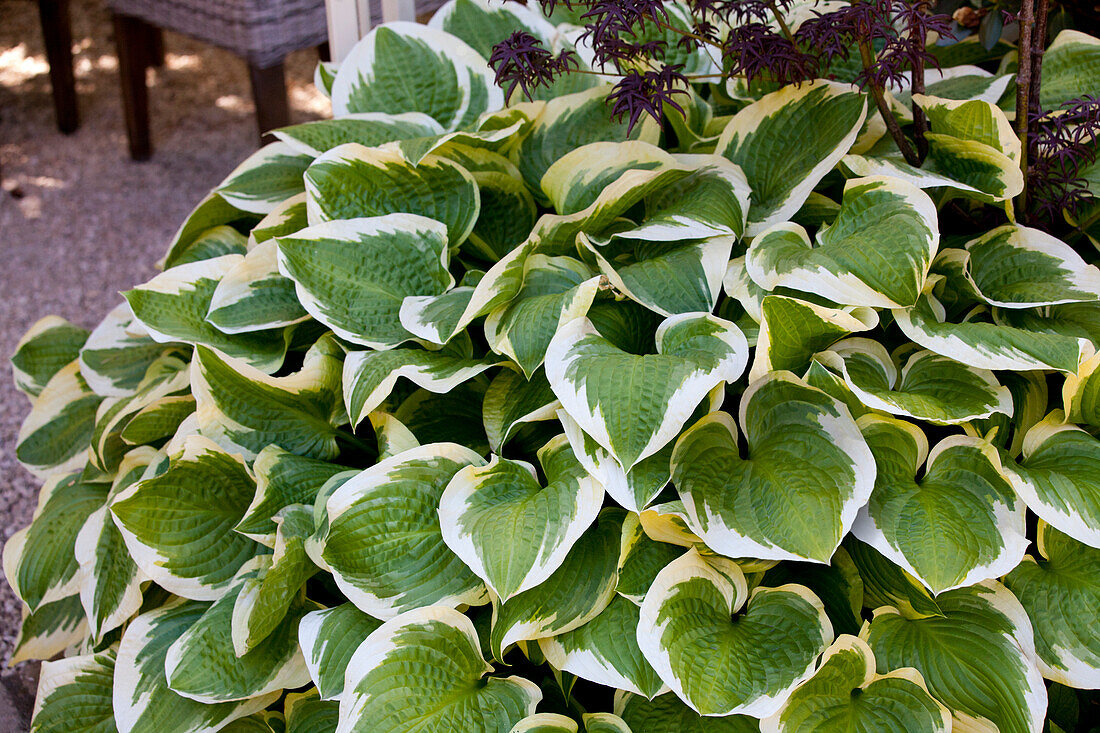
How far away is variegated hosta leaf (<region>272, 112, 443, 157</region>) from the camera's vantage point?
1117 millimetres

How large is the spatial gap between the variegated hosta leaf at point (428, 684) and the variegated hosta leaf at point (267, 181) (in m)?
0.61

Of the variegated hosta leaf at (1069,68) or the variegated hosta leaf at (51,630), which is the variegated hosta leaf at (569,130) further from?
the variegated hosta leaf at (51,630)

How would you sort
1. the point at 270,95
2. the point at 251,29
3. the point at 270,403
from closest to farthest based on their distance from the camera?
the point at 270,403 → the point at 251,29 → the point at 270,95

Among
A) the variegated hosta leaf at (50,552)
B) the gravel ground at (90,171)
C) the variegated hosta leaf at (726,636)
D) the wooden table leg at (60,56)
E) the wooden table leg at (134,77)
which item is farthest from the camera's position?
the wooden table leg at (60,56)

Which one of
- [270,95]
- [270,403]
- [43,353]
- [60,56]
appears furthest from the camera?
[60,56]

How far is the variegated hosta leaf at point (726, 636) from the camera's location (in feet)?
2.37

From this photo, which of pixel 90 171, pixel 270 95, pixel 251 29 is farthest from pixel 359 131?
pixel 90 171

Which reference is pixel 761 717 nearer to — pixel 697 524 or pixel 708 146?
pixel 697 524

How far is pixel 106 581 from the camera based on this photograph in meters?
1.01

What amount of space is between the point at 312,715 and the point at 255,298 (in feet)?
1.50

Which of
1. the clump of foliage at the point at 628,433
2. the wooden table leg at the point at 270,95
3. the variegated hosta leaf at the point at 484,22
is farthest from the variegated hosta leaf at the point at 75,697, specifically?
the wooden table leg at the point at 270,95

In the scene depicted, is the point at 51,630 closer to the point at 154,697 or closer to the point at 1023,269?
the point at 154,697

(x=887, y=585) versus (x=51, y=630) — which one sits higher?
(x=887, y=585)

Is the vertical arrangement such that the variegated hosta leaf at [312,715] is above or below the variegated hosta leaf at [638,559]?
below
